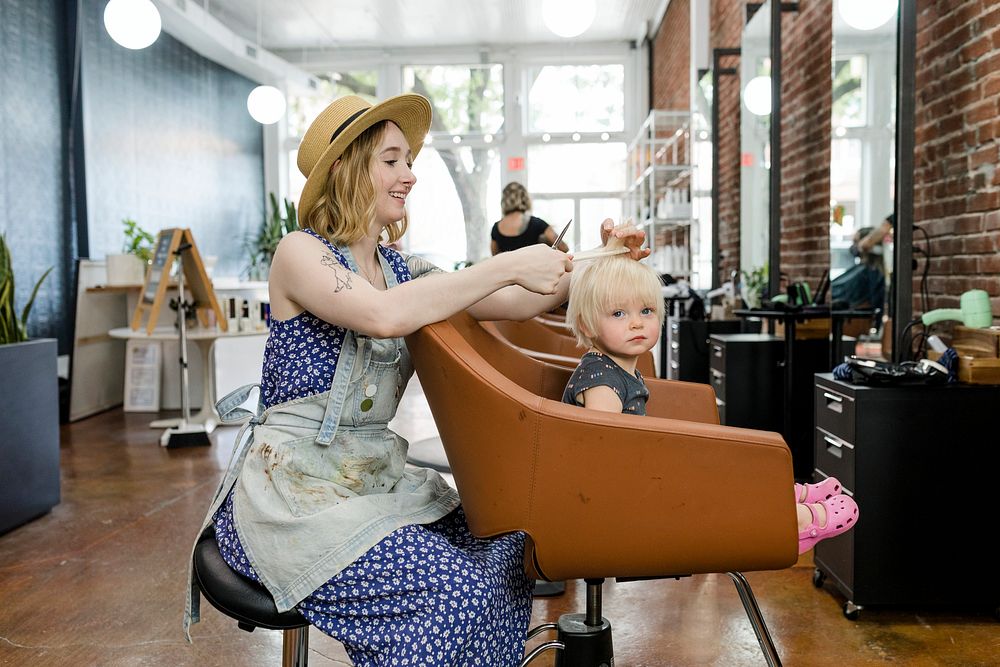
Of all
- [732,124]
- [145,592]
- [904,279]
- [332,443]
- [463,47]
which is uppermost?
[463,47]

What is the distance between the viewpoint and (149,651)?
2.47 m

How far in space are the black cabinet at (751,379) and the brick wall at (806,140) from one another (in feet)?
1.99

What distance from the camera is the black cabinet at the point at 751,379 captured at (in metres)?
4.48

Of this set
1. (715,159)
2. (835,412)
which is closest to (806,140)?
(715,159)

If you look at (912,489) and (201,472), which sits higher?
(912,489)

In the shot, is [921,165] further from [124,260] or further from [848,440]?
[124,260]

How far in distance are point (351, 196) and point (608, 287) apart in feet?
1.75

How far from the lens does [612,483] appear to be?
56.6 inches

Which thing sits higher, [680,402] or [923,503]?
[680,402]

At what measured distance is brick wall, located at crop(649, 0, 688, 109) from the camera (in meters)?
9.11

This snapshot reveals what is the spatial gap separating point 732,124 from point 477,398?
5661 mm

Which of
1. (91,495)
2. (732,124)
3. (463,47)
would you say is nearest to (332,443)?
(91,495)

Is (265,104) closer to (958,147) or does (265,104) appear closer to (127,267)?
(127,267)

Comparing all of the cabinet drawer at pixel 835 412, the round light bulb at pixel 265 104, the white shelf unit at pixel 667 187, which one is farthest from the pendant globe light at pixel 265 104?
the cabinet drawer at pixel 835 412
